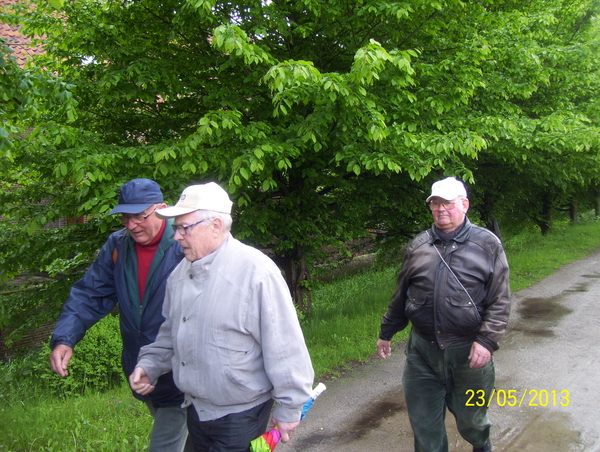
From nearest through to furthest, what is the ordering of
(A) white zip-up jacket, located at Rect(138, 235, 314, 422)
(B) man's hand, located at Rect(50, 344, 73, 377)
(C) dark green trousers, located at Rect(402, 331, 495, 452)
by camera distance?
1. (A) white zip-up jacket, located at Rect(138, 235, 314, 422)
2. (B) man's hand, located at Rect(50, 344, 73, 377)
3. (C) dark green trousers, located at Rect(402, 331, 495, 452)

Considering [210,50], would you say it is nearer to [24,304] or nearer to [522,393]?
[24,304]

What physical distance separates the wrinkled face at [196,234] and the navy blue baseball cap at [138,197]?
1.83 feet

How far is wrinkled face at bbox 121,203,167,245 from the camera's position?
282cm

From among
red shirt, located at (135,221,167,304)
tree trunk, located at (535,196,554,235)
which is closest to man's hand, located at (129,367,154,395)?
red shirt, located at (135,221,167,304)

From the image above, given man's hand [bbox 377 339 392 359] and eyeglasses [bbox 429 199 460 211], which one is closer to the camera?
eyeglasses [bbox 429 199 460 211]

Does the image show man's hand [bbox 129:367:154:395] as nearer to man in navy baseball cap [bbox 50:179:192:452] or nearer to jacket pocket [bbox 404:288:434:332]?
man in navy baseball cap [bbox 50:179:192:452]

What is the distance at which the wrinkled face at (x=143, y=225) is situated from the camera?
2822 mm

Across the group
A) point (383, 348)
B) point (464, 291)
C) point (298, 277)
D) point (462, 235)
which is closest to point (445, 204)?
point (462, 235)

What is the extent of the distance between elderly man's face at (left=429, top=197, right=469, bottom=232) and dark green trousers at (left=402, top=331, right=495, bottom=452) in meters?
0.71

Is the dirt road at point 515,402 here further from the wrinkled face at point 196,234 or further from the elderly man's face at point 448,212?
the wrinkled face at point 196,234

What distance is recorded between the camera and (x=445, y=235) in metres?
3.18

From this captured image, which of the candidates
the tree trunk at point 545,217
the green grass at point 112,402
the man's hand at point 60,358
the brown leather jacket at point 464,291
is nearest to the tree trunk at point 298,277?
the green grass at point 112,402

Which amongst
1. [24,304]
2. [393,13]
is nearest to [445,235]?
[393,13]

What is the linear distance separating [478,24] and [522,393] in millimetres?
4982
